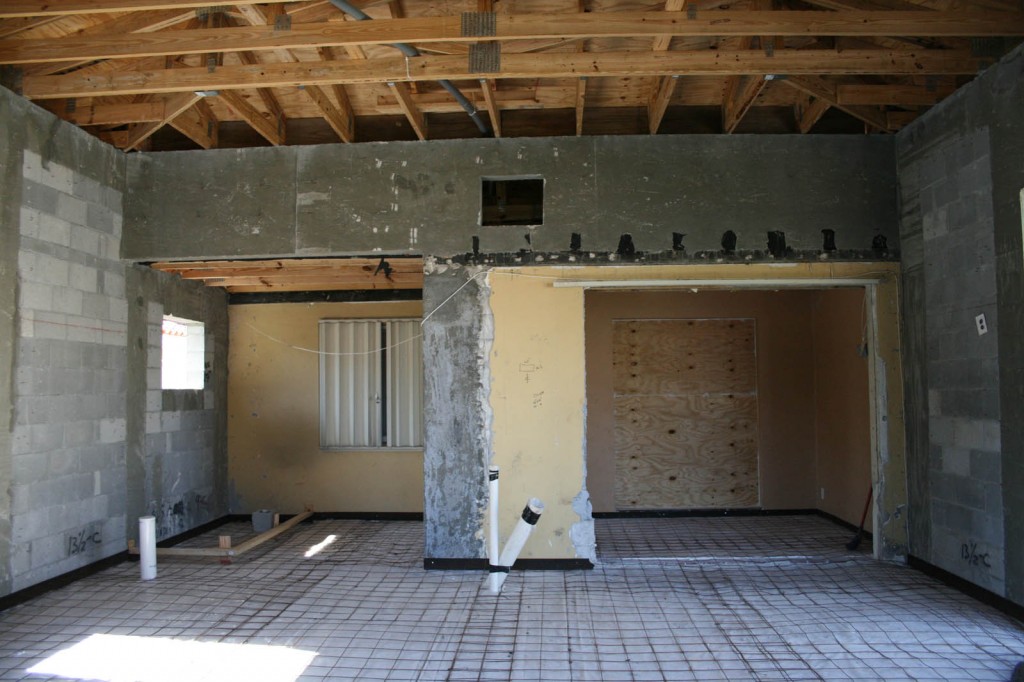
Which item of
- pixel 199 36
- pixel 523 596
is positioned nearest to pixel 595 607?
pixel 523 596

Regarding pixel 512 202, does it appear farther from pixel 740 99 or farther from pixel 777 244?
pixel 777 244

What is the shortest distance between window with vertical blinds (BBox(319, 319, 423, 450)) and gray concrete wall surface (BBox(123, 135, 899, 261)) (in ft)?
7.20

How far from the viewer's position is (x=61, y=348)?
5375mm

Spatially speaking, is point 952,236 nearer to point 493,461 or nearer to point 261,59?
point 493,461

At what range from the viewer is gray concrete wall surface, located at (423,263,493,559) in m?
5.71

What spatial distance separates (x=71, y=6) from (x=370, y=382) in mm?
4704

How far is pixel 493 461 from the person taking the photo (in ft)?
18.7

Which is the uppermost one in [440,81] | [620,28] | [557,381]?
[440,81]

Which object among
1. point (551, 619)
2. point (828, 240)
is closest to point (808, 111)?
point (828, 240)

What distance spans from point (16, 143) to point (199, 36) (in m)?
1.67

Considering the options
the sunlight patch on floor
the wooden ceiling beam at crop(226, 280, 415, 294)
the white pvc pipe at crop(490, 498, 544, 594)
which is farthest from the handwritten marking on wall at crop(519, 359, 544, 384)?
the sunlight patch on floor

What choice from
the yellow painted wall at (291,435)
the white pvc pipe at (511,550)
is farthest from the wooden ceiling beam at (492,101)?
the white pvc pipe at (511,550)

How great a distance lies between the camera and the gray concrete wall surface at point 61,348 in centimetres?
497

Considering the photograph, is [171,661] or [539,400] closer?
[171,661]
